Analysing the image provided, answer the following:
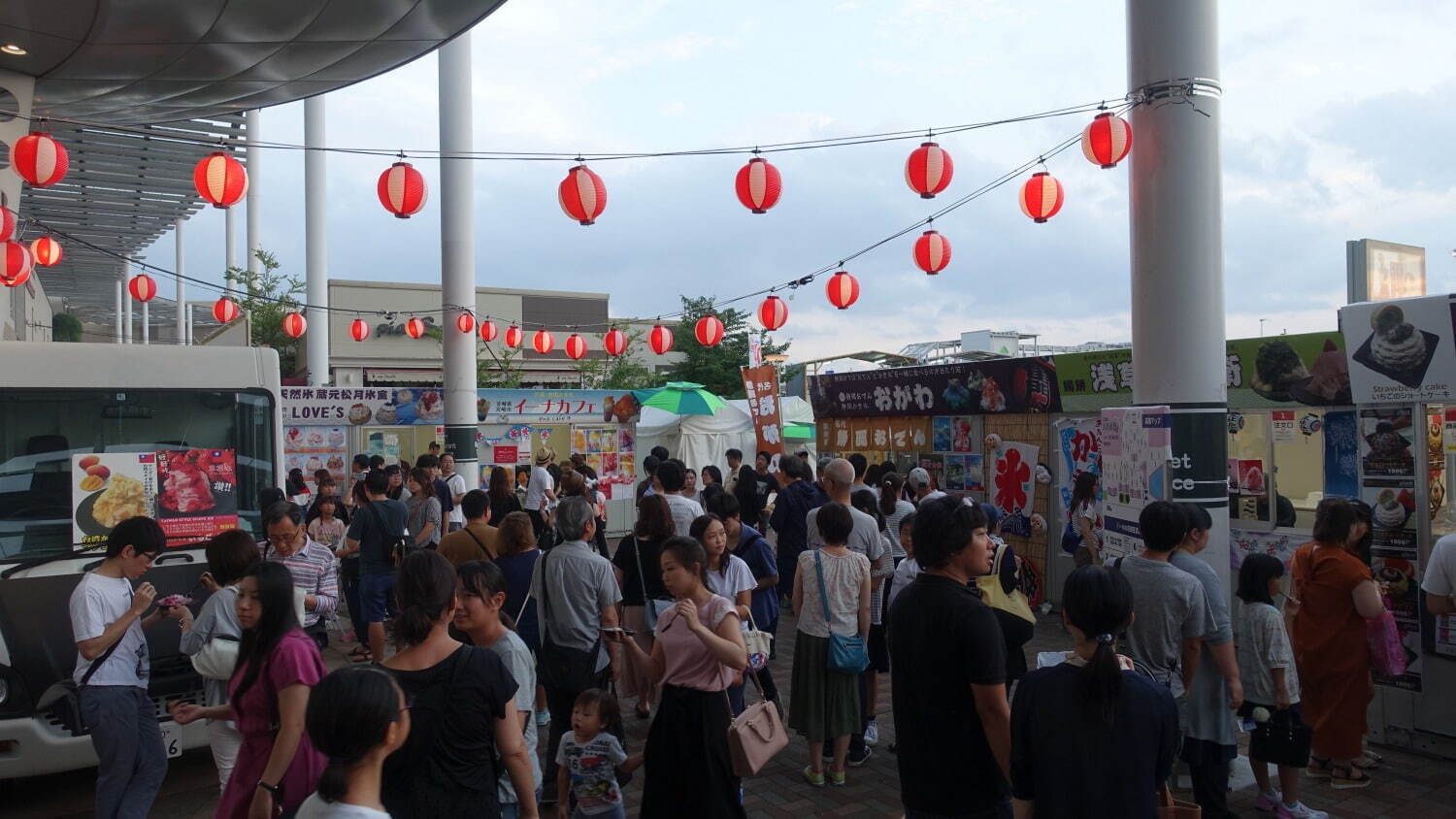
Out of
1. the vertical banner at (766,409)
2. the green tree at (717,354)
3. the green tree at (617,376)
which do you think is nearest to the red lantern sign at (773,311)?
the vertical banner at (766,409)

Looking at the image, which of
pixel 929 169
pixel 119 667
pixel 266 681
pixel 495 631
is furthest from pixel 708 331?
pixel 266 681

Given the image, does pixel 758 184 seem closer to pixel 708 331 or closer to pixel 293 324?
pixel 708 331

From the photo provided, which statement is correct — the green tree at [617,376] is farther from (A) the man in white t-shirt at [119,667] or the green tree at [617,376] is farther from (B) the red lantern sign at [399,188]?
(A) the man in white t-shirt at [119,667]

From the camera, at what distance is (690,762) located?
11.4 ft

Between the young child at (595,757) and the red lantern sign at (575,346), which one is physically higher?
the red lantern sign at (575,346)

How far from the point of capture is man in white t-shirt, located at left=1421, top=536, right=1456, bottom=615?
16.5 feet

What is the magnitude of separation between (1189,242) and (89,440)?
6503 millimetres

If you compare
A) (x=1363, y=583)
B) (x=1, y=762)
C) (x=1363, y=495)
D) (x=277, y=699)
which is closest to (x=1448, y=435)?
(x=1363, y=495)

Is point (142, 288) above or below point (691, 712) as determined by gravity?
above

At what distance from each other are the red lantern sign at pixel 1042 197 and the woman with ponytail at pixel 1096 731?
254 inches

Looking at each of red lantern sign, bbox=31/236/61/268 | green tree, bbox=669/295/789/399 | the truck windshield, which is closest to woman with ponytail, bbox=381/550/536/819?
the truck windshield

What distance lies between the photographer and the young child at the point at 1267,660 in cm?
451

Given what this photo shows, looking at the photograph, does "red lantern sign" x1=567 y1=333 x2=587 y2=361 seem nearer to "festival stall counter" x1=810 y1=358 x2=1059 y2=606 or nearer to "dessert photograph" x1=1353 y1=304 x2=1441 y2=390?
"festival stall counter" x1=810 y1=358 x2=1059 y2=606

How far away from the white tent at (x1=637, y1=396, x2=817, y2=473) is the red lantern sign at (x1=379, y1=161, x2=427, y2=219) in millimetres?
7810
